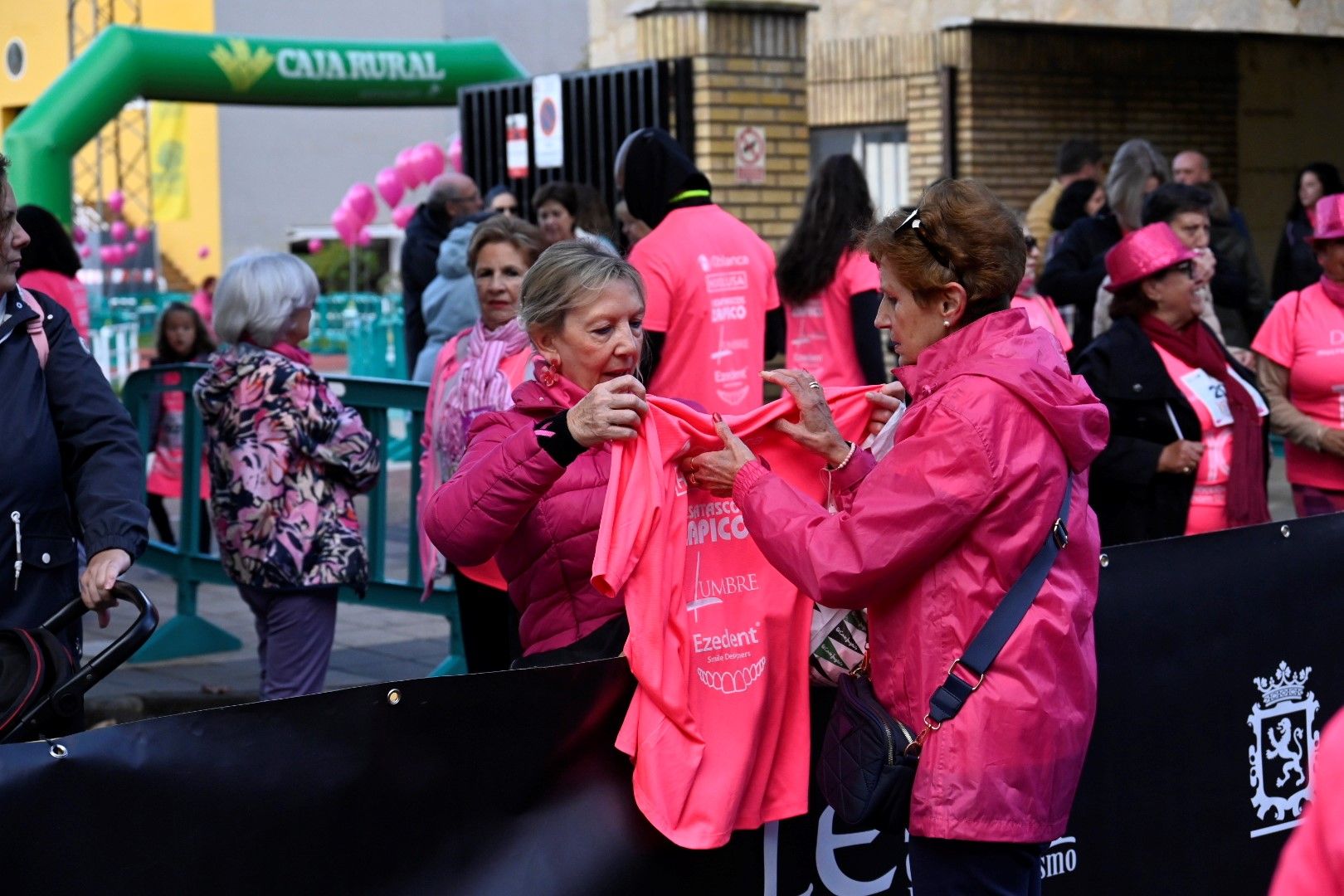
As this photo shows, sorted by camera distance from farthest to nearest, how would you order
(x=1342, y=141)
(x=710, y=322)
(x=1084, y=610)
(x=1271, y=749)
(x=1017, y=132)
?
(x=1342, y=141) → (x=1017, y=132) → (x=710, y=322) → (x=1271, y=749) → (x=1084, y=610)

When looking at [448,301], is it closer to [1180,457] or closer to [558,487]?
[1180,457]

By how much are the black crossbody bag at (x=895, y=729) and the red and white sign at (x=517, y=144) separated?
9231 mm

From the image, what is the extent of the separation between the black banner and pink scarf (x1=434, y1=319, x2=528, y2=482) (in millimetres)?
1888

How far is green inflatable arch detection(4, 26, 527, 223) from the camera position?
15.0 m

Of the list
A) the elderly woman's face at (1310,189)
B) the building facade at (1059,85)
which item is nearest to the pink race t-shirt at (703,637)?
the elderly woman's face at (1310,189)

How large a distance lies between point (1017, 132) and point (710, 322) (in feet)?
33.7

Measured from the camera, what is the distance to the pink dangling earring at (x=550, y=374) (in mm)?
3707

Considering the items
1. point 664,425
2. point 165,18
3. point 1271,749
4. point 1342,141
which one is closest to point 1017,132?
point 1342,141

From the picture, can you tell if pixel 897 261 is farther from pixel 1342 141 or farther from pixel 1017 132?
pixel 1342 141

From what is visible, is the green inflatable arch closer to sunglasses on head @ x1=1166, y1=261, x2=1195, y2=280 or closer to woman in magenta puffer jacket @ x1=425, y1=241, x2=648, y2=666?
sunglasses on head @ x1=1166, y1=261, x2=1195, y2=280

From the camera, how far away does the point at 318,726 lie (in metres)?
→ 3.10

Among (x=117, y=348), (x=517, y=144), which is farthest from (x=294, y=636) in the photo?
(x=117, y=348)

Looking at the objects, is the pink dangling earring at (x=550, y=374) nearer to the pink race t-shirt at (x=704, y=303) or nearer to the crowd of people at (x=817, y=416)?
the crowd of people at (x=817, y=416)

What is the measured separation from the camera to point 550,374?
12.2ft
